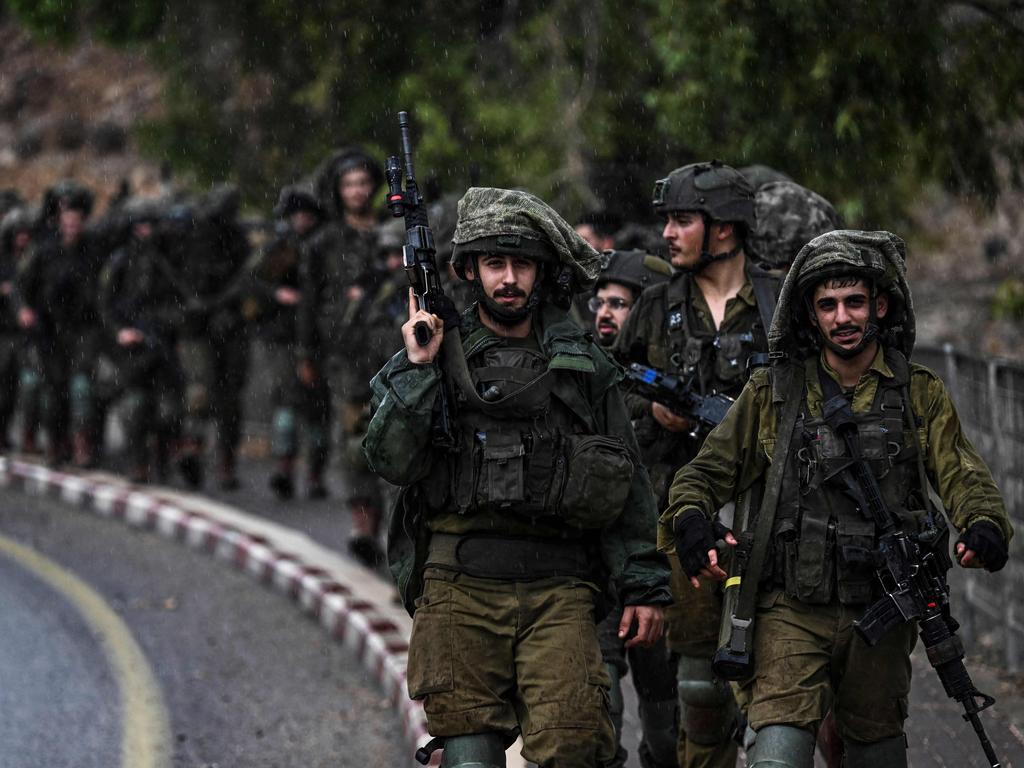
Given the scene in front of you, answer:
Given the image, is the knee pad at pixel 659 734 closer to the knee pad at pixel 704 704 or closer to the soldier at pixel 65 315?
the knee pad at pixel 704 704

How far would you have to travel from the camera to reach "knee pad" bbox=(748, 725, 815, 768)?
4.69m

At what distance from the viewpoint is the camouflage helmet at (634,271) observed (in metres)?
6.84

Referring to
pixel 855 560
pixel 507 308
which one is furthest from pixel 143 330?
pixel 855 560

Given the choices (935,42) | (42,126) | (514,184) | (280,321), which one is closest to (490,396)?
(935,42)

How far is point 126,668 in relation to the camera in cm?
877

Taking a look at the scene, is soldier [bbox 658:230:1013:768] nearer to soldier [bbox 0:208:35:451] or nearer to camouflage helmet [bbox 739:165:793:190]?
camouflage helmet [bbox 739:165:793:190]

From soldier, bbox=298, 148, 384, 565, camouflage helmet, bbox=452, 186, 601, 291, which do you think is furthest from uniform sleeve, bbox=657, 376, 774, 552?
soldier, bbox=298, 148, 384, 565

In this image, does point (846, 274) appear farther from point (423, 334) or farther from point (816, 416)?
point (423, 334)

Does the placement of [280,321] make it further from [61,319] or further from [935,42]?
[935,42]

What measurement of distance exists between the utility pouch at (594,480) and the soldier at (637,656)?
85cm

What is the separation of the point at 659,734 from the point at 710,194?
187 centimetres

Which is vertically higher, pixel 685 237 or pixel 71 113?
pixel 71 113

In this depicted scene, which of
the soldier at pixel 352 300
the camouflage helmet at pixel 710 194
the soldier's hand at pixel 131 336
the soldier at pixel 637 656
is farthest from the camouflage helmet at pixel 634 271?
the soldier's hand at pixel 131 336

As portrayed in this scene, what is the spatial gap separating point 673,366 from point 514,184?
1044 cm
